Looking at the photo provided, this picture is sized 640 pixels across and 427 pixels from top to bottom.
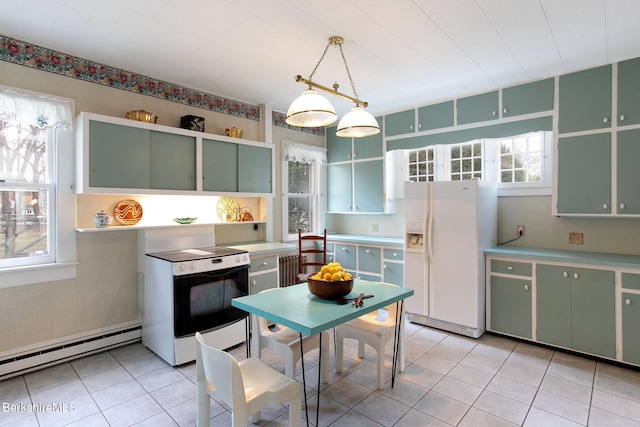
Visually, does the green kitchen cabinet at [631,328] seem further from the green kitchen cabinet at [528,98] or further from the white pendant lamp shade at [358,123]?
the white pendant lamp shade at [358,123]

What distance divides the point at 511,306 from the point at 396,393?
1675 millimetres

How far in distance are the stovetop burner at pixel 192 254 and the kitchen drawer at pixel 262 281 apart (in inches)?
16.7

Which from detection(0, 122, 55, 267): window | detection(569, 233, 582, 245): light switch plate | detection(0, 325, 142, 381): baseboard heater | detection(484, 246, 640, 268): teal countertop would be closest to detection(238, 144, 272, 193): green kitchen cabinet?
detection(0, 122, 55, 267): window

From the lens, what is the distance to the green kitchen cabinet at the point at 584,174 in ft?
10.2

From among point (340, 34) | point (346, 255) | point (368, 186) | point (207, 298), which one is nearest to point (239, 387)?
point (207, 298)

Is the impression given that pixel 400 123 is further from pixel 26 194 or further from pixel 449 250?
pixel 26 194

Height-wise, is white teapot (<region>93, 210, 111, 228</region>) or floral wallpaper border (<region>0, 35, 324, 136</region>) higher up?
floral wallpaper border (<region>0, 35, 324, 136</region>)

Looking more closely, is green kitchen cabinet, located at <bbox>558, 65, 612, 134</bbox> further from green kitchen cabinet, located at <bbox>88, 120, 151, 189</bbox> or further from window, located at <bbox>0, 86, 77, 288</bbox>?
window, located at <bbox>0, 86, 77, 288</bbox>

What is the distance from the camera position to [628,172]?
9.80 feet

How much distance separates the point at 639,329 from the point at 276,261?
130 inches

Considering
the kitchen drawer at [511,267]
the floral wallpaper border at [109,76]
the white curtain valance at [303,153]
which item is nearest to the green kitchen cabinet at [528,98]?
the kitchen drawer at [511,267]

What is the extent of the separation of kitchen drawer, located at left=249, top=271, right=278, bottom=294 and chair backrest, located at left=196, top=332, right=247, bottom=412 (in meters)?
1.87

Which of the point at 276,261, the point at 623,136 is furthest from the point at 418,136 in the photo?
the point at 276,261

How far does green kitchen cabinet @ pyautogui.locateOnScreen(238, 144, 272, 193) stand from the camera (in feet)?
13.0
